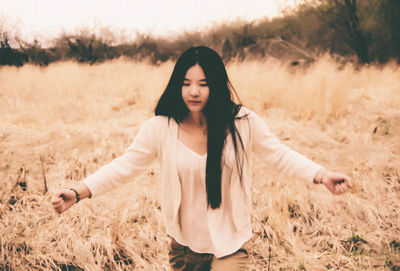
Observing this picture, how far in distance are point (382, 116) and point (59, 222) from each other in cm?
462

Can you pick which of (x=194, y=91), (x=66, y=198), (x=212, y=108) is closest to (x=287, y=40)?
(x=212, y=108)

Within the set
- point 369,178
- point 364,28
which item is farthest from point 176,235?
point 364,28

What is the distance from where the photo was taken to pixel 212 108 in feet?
4.65

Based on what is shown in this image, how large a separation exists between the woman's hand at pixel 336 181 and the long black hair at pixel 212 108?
375mm

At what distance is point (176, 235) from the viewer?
1.44 metres

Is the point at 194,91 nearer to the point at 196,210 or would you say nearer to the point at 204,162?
the point at 204,162

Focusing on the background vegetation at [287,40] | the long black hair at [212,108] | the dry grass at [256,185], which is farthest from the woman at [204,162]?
the background vegetation at [287,40]

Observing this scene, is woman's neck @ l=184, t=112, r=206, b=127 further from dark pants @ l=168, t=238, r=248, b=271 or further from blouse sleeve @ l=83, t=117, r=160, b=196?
dark pants @ l=168, t=238, r=248, b=271

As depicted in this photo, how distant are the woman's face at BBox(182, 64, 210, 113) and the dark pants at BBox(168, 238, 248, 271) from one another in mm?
734

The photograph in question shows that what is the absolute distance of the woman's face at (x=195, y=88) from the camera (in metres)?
1.32

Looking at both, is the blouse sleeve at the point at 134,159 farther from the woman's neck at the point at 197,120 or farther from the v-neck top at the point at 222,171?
the woman's neck at the point at 197,120

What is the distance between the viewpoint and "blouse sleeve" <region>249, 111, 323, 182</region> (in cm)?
132

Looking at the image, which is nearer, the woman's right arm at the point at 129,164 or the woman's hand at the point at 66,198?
the woman's hand at the point at 66,198

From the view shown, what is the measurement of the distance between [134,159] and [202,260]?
0.63m
